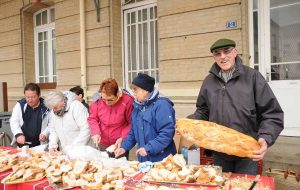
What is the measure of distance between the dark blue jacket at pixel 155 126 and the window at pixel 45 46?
243 inches

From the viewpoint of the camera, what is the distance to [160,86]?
6.14 metres

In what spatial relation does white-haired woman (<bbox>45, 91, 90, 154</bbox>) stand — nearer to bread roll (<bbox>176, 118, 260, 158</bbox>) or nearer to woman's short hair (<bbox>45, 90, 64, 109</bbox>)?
woman's short hair (<bbox>45, 90, 64, 109</bbox>)

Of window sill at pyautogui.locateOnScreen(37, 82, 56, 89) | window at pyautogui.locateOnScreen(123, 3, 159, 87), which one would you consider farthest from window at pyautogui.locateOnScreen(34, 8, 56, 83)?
window at pyautogui.locateOnScreen(123, 3, 159, 87)

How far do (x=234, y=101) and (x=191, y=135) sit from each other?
16.9 inches

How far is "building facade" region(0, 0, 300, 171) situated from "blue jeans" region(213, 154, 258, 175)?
1.79 metres

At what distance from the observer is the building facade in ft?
16.5

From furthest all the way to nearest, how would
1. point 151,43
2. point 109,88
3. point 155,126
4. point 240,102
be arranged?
point 151,43, point 109,88, point 155,126, point 240,102

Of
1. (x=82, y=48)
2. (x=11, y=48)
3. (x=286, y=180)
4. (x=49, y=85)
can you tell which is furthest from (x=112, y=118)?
(x=11, y=48)

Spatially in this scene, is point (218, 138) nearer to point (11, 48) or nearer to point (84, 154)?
point (84, 154)

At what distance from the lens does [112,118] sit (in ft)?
11.7

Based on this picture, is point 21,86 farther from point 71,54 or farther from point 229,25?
point 229,25

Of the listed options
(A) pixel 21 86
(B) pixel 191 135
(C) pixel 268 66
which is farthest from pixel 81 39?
(B) pixel 191 135

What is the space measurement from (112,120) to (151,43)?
11.2 ft

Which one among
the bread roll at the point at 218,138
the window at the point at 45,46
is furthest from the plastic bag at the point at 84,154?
the window at the point at 45,46
